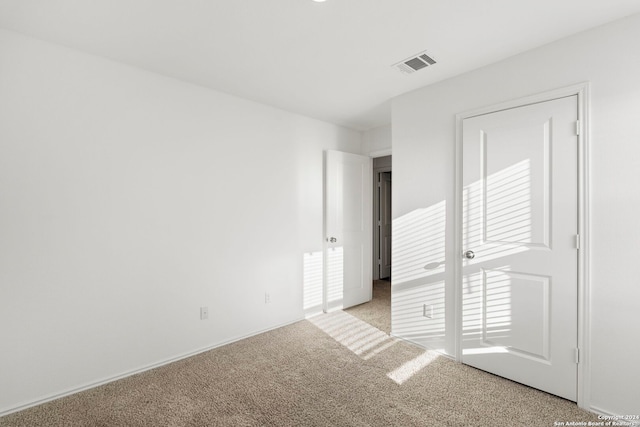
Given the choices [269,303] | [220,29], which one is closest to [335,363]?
[269,303]

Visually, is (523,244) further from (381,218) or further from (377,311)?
(381,218)

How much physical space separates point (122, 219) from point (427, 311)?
111 inches

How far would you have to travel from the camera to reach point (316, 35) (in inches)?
82.9

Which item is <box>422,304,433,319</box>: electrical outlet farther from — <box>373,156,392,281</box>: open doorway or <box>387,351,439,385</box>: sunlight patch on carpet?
<box>373,156,392,281</box>: open doorway

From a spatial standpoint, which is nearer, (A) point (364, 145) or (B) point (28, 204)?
(B) point (28, 204)

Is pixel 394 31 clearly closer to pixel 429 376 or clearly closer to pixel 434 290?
pixel 434 290

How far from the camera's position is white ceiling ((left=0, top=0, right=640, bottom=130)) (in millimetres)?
1816

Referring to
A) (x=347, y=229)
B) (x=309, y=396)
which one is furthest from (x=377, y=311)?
(x=309, y=396)

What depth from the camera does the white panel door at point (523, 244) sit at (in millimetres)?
2123

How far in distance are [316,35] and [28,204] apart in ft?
7.53

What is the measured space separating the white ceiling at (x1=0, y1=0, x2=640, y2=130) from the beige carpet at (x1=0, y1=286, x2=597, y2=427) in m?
2.54

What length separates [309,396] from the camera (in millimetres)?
2189

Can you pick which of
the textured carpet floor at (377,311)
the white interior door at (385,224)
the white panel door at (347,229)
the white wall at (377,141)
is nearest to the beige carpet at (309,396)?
the textured carpet floor at (377,311)

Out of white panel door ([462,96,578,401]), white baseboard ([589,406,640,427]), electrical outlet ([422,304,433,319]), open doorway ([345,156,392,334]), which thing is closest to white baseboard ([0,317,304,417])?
electrical outlet ([422,304,433,319])
